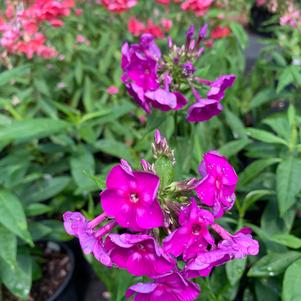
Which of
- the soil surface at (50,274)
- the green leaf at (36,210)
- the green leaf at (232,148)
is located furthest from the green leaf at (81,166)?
the green leaf at (232,148)

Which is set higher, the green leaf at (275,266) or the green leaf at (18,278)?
the green leaf at (275,266)

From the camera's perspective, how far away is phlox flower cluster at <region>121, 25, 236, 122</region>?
1.18 m

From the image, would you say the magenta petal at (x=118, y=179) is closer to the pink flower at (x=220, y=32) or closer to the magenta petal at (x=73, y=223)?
the magenta petal at (x=73, y=223)

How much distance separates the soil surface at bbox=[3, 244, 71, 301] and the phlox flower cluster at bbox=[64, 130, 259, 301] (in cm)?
101

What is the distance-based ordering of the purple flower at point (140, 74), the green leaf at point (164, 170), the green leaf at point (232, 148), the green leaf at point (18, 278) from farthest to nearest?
the green leaf at point (232, 148) → the green leaf at point (18, 278) → the purple flower at point (140, 74) → the green leaf at point (164, 170)

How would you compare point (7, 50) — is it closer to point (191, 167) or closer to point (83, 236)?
point (191, 167)

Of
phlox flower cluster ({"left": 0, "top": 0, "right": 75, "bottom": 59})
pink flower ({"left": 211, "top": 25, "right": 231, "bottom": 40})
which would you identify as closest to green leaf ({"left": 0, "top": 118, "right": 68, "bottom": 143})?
phlox flower cluster ({"left": 0, "top": 0, "right": 75, "bottom": 59})

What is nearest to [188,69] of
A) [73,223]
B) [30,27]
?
[73,223]

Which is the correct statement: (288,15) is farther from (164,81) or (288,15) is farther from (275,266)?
(275,266)

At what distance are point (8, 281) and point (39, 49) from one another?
109 cm

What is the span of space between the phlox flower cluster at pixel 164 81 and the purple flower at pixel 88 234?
1.46 feet

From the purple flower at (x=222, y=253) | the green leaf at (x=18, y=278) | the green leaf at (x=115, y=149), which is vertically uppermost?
the purple flower at (x=222, y=253)

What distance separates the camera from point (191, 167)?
1.59 m

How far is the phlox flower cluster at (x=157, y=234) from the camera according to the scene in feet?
2.50
